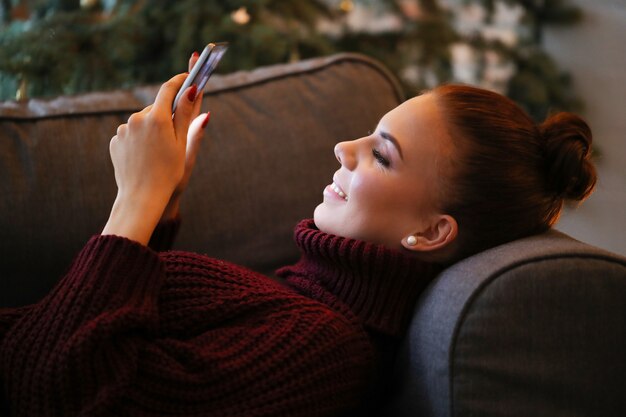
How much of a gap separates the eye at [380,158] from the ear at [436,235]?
0.36ft

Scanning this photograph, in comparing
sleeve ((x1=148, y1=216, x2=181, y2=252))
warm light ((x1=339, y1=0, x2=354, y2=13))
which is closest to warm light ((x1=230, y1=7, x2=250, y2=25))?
warm light ((x1=339, y1=0, x2=354, y2=13))

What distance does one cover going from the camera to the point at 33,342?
0.80m

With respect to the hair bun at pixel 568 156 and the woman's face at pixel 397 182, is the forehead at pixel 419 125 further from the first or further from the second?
the hair bun at pixel 568 156

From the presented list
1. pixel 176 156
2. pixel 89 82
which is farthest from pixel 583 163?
pixel 89 82

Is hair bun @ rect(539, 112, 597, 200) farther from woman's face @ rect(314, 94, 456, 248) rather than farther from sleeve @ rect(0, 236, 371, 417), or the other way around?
sleeve @ rect(0, 236, 371, 417)

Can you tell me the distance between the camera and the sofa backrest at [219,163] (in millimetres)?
1109

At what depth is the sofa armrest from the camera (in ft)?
2.57

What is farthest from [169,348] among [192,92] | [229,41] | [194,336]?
[229,41]

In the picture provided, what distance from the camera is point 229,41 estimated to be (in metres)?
1.72

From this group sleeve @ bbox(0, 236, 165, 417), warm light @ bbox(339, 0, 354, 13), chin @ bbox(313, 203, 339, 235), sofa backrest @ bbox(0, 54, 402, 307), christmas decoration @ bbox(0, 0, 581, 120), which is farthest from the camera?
warm light @ bbox(339, 0, 354, 13)

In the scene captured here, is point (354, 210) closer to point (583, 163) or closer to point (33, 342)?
point (583, 163)

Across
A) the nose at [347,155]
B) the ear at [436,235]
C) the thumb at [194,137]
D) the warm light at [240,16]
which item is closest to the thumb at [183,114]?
the thumb at [194,137]

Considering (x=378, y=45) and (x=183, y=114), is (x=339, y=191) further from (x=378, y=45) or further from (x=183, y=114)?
(x=378, y=45)

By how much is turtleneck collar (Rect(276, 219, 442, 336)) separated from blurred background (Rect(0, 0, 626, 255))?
52 cm
